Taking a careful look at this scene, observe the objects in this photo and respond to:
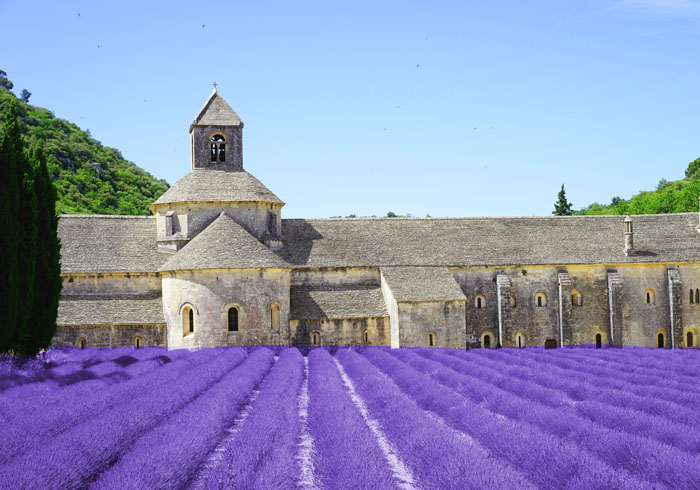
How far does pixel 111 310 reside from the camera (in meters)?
37.0

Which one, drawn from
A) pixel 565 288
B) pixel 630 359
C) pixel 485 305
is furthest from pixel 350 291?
pixel 630 359

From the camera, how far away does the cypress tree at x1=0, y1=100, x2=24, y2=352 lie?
82.8 feet

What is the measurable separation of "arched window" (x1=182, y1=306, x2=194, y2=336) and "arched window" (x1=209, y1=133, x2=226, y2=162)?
37.7ft

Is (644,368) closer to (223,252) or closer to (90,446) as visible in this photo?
(90,446)

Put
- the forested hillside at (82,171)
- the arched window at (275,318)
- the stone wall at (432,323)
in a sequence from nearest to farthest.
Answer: the arched window at (275,318) → the stone wall at (432,323) → the forested hillside at (82,171)

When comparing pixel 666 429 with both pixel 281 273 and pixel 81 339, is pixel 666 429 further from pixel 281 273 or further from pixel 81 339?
pixel 81 339

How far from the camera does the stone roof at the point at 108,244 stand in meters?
38.3

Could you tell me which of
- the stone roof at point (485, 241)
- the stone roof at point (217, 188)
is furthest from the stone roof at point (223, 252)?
the stone roof at point (485, 241)

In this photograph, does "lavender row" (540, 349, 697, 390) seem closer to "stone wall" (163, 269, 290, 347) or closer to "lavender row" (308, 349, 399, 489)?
"lavender row" (308, 349, 399, 489)

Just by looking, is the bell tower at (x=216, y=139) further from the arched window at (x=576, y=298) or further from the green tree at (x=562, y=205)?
the green tree at (x=562, y=205)

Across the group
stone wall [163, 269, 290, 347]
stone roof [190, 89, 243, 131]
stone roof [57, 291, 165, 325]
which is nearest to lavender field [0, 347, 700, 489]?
stone wall [163, 269, 290, 347]

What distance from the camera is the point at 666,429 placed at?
12898 mm

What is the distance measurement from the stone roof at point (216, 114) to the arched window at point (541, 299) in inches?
837

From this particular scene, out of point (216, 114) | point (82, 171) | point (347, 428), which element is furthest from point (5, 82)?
point (347, 428)
